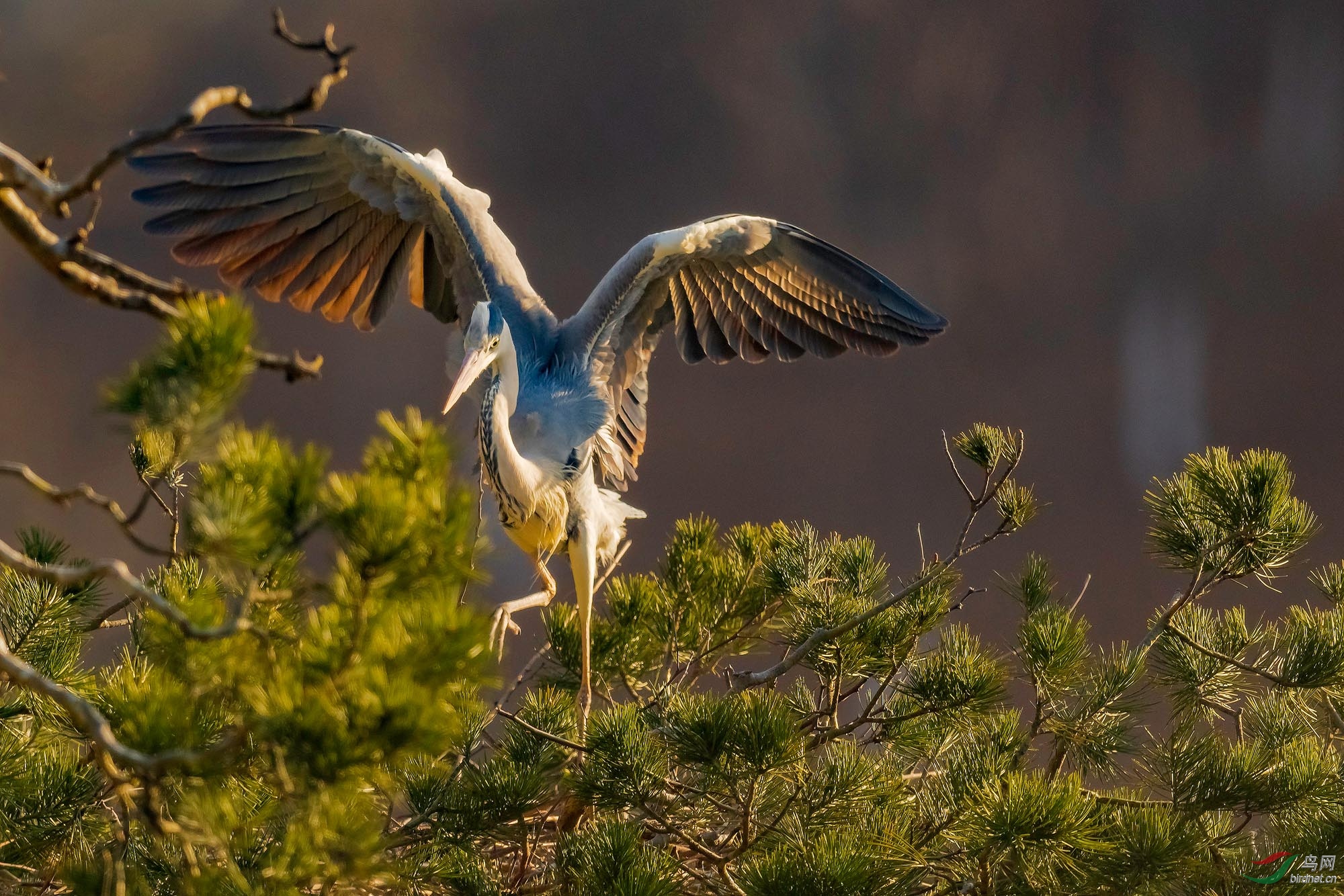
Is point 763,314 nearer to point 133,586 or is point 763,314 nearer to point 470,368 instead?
point 470,368

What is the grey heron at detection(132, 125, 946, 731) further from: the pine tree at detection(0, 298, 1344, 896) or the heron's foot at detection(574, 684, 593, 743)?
the pine tree at detection(0, 298, 1344, 896)

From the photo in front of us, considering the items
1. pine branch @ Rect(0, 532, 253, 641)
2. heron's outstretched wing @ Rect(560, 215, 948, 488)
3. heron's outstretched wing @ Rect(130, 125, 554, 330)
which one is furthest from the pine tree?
heron's outstretched wing @ Rect(130, 125, 554, 330)

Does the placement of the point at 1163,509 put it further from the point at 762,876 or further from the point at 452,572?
the point at 452,572

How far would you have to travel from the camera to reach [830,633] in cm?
140

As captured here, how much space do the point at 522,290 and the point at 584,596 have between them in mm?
570

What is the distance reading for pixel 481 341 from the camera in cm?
181

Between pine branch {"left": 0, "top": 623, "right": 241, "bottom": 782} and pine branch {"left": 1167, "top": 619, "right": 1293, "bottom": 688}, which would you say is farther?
pine branch {"left": 1167, "top": 619, "right": 1293, "bottom": 688}

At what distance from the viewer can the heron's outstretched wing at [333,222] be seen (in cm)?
200

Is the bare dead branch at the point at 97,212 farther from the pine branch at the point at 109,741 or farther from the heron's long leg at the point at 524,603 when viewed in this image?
the heron's long leg at the point at 524,603

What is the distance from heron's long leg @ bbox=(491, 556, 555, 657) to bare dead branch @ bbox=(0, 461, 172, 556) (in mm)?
943

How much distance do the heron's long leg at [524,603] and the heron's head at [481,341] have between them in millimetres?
347

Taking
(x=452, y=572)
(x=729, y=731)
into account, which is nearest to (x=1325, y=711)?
(x=729, y=731)

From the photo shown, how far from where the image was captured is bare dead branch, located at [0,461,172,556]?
0.68m

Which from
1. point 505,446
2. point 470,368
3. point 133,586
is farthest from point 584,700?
point 133,586
